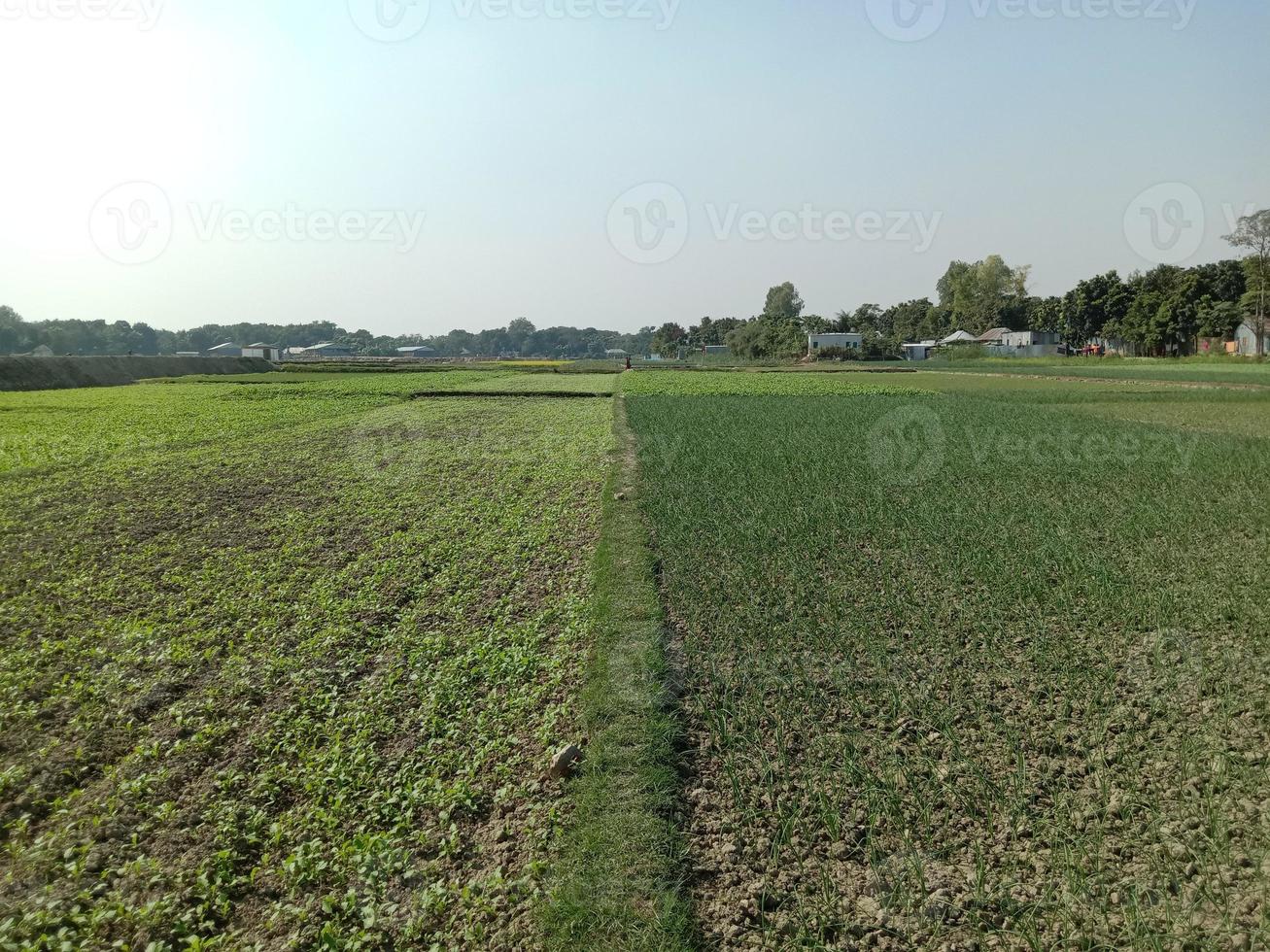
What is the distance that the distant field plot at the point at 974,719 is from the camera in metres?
3.10

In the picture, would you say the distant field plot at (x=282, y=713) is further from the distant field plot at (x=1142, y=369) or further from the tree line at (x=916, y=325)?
the tree line at (x=916, y=325)

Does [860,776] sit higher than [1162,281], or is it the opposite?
[1162,281]

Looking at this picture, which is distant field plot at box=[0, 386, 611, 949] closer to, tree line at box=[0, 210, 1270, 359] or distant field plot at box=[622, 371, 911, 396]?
distant field plot at box=[622, 371, 911, 396]

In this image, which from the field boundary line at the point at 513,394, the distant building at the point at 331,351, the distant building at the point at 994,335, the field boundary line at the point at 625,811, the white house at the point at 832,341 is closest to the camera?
the field boundary line at the point at 625,811

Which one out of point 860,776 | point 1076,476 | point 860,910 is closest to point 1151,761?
point 860,776

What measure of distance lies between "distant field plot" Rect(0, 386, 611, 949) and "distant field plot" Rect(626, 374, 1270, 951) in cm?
111

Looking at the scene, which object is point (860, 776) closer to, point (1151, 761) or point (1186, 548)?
point (1151, 761)

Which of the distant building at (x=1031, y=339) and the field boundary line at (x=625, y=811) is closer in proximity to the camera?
the field boundary line at (x=625, y=811)

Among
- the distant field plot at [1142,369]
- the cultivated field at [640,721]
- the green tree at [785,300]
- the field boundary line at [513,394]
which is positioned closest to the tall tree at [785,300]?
the green tree at [785,300]

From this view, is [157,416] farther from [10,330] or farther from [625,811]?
[10,330]

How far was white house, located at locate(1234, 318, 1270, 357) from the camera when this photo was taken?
56.0 m

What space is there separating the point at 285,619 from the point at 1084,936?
592 cm

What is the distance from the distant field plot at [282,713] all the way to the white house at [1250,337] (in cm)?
6542

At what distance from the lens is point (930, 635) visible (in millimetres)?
5918
